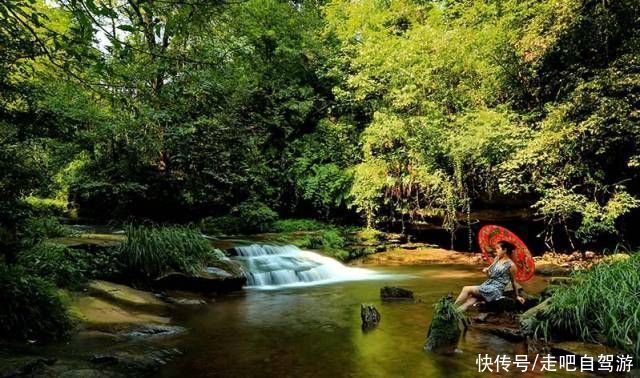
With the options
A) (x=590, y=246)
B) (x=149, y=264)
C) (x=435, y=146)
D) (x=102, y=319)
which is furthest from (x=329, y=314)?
(x=590, y=246)

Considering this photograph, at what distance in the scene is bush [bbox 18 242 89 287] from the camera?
22.2 ft

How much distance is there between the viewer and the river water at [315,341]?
15.8 feet

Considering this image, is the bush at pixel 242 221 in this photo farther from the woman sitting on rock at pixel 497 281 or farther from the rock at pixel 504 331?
the rock at pixel 504 331

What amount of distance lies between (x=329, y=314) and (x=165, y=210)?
38.4 feet

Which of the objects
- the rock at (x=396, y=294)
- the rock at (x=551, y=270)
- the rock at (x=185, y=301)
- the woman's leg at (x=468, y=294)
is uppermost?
the rock at (x=551, y=270)

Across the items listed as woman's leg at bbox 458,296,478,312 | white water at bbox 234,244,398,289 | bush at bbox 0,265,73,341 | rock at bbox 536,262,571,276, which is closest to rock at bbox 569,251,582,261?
rock at bbox 536,262,571,276

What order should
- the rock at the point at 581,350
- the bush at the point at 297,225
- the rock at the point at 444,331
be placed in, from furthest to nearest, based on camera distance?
the bush at the point at 297,225, the rock at the point at 444,331, the rock at the point at 581,350

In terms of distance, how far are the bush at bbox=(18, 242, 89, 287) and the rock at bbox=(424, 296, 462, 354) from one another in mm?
5274

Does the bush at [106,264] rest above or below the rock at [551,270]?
below

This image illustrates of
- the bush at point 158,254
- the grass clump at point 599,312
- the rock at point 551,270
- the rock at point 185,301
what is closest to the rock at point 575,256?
the rock at point 551,270

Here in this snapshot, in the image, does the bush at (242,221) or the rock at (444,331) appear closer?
the rock at (444,331)

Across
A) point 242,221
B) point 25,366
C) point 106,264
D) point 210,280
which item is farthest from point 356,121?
point 25,366

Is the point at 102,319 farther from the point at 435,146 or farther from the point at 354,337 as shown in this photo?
the point at 435,146

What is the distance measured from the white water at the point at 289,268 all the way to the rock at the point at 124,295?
2.90 m
